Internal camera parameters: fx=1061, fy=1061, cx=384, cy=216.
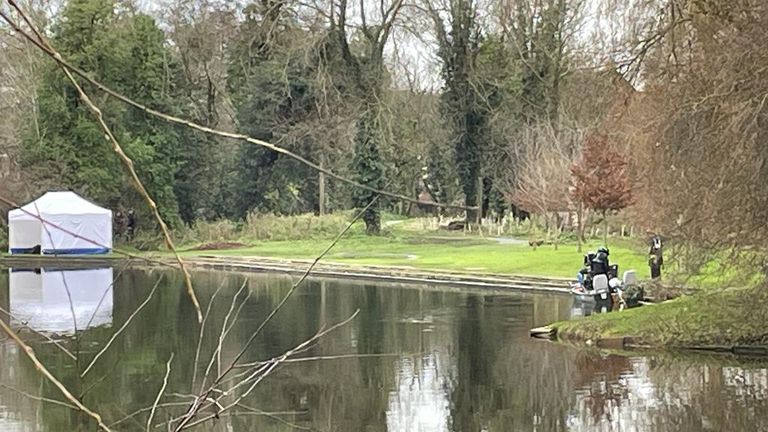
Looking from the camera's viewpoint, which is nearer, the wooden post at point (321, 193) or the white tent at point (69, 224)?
the white tent at point (69, 224)

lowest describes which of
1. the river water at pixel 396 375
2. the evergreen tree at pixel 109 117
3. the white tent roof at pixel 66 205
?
the river water at pixel 396 375

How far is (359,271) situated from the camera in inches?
1048

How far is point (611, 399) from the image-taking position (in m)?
11.0

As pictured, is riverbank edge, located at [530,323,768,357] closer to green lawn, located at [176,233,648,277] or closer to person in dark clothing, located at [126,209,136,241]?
green lawn, located at [176,233,648,277]

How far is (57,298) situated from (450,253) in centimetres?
1246

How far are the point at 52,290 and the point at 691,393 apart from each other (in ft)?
52.9

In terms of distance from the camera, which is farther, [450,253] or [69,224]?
[69,224]

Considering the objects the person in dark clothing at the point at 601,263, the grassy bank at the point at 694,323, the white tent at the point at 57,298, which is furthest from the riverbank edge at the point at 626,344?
the white tent at the point at 57,298

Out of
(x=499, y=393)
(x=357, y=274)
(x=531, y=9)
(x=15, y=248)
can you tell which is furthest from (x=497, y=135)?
(x=499, y=393)

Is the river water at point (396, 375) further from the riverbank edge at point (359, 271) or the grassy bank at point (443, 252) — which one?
the grassy bank at point (443, 252)

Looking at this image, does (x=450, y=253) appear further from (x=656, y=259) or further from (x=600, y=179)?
(x=656, y=259)

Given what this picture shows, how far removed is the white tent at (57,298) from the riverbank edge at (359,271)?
777mm

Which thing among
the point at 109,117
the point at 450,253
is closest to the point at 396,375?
the point at 450,253

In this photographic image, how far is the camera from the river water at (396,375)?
1019 centimetres
